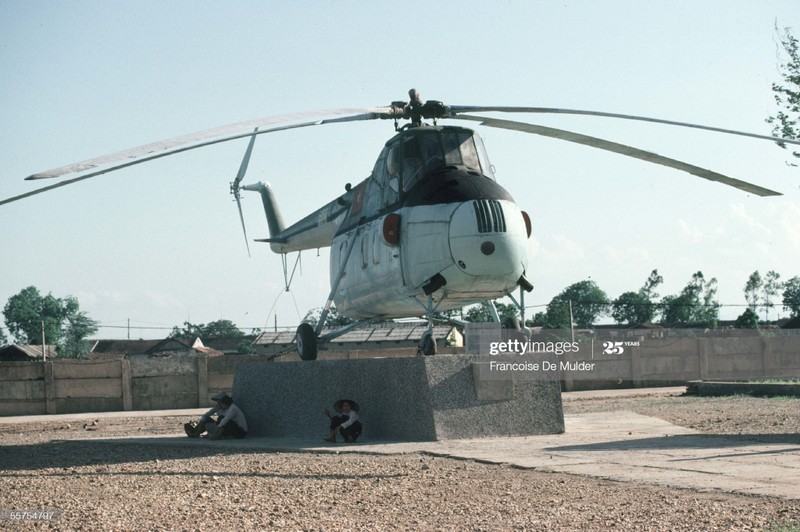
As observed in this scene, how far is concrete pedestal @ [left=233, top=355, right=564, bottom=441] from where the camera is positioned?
1443 centimetres

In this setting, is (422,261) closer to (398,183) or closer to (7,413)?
(398,183)

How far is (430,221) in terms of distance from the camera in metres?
14.2

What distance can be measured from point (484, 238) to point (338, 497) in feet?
17.6

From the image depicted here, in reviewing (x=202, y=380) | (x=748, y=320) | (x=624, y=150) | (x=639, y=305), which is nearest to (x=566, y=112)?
(x=624, y=150)

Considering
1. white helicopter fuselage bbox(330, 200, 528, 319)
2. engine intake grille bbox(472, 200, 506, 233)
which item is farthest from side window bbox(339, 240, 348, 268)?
engine intake grille bbox(472, 200, 506, 233)

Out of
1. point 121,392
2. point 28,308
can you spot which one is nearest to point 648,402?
point 121,392

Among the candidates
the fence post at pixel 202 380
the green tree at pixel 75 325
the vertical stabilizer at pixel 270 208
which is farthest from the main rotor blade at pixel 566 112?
the green tree at pixel 75 325

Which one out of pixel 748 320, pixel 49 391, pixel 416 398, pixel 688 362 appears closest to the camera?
pixel 416 398

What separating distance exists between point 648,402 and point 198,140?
17391 millimetres

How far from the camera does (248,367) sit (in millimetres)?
17844

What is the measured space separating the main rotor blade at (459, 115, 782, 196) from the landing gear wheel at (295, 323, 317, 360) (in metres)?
4.94

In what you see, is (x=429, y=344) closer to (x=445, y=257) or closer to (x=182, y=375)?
(x=445, y=257)

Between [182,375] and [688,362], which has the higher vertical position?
[182,375]

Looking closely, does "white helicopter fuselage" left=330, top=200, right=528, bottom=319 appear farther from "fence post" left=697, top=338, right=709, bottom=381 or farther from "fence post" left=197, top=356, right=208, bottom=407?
"fence post" left=697, top=338, right=709, bottom=381
